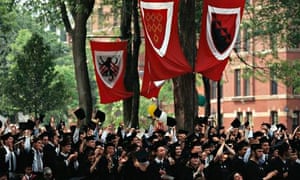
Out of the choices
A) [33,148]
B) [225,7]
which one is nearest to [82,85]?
[225,7]

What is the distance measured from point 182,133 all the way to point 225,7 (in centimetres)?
331

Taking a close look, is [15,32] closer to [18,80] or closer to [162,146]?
[18,80]

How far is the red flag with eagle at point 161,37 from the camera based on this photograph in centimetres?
2716

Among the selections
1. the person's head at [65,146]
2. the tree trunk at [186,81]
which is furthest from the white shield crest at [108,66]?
the person's head at [65,146]

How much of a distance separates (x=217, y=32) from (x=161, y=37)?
1587 mm

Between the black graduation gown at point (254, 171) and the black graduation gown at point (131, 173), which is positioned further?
the black graduation gown at point (254, 171)

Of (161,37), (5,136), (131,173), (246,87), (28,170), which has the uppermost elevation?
(161,37)

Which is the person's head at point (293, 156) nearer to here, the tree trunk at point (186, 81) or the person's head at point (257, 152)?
the person's head at point (257, 152)

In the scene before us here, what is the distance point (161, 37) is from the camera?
27297mm

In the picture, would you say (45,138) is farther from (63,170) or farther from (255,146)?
(255,146)

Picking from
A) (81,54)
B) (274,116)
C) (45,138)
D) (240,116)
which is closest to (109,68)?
(81,54)

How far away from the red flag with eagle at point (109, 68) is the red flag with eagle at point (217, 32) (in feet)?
26.3

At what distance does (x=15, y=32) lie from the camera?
79500 mm

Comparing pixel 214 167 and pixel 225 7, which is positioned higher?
pixel 225 7
